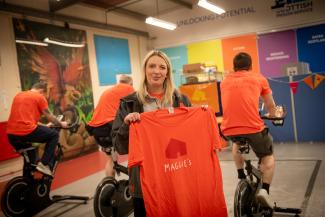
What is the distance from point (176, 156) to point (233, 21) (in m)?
8.60

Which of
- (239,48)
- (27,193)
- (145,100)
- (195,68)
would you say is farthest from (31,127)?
(239,48)

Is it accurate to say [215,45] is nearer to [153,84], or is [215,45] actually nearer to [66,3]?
[66,3]

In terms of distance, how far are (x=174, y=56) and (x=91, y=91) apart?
11.9ft

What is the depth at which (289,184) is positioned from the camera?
4.05 metres

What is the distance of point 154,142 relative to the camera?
1892 millimetres

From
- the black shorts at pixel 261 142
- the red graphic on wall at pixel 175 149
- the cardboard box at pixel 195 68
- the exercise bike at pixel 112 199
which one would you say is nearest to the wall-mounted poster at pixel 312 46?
the cardboard box at pixel 195 68

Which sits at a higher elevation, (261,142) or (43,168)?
(261,142)

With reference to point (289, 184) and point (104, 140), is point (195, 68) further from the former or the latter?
point (104, 140)

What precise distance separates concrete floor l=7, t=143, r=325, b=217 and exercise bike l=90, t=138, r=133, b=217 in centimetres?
53

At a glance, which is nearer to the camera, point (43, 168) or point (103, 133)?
point (103, 133)

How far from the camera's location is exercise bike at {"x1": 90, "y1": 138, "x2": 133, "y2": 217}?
3.21m

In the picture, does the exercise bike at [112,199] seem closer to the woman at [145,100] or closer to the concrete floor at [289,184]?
the concrete floor at [289,184]

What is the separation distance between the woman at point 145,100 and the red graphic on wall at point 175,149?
217 millimetres

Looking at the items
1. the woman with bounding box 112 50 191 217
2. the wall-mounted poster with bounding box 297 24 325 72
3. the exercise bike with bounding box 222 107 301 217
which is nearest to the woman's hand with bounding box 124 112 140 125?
the woman with bounding box 112 50 191 217
